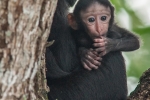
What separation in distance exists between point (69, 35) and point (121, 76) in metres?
0.59

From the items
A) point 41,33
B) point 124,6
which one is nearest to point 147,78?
point 41,33

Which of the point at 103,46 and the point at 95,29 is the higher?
the point at 95,29

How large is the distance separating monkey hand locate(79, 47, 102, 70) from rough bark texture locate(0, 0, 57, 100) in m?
1.26

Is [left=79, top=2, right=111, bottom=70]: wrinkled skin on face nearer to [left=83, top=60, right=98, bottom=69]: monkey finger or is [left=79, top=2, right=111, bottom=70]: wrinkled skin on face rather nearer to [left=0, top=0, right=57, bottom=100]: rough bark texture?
[left=83, top=60, right=98, bottom=69]: monkey finger

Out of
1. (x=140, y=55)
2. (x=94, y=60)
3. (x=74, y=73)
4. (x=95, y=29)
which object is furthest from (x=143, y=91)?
(x=140, y=55)

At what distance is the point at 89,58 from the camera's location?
4.18m

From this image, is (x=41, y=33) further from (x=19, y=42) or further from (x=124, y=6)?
(x=124, y=6)

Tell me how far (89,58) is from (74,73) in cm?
20

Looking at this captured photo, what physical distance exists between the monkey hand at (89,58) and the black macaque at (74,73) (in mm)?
46

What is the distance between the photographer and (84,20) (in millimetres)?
4531

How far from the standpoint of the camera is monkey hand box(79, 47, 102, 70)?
13.8ft

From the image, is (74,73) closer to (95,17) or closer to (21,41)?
(95,17)

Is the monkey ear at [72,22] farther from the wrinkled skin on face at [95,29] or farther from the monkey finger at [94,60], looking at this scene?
the monkey finger at [94,60]

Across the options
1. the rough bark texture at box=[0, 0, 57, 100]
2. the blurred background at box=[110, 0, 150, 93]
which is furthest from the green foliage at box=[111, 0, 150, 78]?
the rough bark texture at box=[0, 0, 57, 100]
